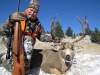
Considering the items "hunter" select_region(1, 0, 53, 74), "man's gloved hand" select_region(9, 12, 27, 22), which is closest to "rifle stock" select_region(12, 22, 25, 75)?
"man's gloved hand" select_region(9, 12, 27, 22)

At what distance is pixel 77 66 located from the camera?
962cm

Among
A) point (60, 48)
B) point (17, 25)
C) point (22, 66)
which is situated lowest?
point (22, 66)

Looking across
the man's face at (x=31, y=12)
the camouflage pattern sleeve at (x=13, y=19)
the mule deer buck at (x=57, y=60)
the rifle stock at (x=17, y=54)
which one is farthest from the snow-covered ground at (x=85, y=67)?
the man's face at (x=31, y=12)

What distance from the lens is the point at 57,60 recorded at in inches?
320

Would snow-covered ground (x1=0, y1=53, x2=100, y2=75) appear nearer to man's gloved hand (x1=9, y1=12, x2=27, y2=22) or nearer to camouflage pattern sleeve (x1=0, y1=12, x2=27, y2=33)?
camouflage pattern sleeve (x1=0, y1=12, x2=27, y2=33)

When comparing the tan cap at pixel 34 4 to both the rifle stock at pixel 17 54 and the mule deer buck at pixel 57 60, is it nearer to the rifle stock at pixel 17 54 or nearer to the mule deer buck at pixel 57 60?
the rifle stock at pixel 17 54

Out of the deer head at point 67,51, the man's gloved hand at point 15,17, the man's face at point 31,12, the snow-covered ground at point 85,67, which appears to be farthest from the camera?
the snow-covered ground at point 85,67

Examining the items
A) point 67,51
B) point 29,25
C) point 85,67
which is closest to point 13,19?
point 29,25

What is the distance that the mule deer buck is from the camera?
782cm

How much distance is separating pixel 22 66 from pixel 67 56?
6.77ft

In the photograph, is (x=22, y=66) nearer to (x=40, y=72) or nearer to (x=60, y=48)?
(x=40, y=72)

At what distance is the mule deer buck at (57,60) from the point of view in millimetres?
7824

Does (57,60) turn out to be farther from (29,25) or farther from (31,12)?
(31,12)

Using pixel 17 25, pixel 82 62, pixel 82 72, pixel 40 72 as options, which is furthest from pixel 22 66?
pixel 82 62
